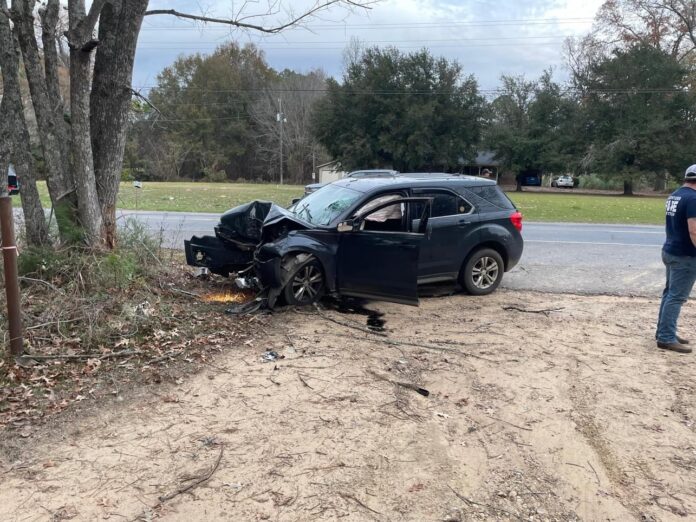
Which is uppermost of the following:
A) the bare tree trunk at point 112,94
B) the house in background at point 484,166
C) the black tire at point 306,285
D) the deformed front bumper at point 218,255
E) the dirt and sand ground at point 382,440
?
the house in background at point 484,166

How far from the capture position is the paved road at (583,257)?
9.03m

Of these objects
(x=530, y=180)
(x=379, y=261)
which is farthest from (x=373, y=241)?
(x=530, y=180)

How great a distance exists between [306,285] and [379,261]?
3.17 feet

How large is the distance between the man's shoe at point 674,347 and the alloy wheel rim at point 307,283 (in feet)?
12.8

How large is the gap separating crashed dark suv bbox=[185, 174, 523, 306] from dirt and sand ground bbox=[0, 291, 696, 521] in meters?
1.01

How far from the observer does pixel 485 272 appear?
813 cm

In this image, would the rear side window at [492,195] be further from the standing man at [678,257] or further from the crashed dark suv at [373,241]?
the standing man at [678,257]

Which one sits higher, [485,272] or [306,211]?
[306,211]

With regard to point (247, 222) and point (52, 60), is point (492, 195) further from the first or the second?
point (52, 60)

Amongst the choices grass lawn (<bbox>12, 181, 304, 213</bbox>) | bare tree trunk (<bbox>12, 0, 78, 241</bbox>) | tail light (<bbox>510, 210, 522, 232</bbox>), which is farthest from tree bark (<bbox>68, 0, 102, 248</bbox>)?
grass lawn (<bbox>12, 181, 304, 213</bbox>)

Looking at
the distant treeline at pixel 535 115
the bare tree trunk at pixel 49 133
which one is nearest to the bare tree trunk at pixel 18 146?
the bare tree trunk at pixel 49 133

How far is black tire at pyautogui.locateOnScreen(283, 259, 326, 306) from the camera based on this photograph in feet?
22.0

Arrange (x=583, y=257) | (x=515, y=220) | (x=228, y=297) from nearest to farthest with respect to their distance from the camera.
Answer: (x=228, y=297), (x=515, y=220), (x=583, y=257)

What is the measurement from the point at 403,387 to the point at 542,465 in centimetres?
142
